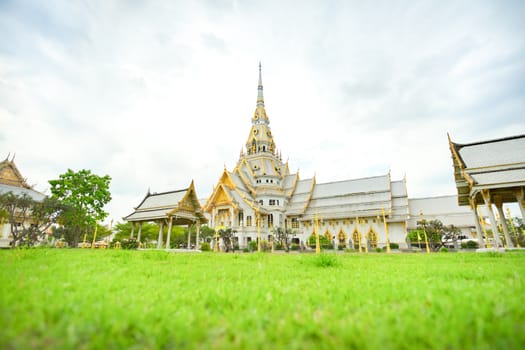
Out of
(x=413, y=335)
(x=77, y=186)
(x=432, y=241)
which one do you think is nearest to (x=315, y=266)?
(x=413, y=335)

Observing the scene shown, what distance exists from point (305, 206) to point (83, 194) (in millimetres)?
25368

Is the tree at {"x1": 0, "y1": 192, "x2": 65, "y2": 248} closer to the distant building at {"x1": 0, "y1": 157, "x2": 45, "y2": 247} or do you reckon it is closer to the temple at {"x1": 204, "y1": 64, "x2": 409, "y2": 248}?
the distant building at {"x1": 0, "y1": 157, "x2": 45, "y2": 247}

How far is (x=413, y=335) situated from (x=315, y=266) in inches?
163

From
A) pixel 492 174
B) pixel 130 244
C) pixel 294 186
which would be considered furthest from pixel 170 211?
pixel 492 174

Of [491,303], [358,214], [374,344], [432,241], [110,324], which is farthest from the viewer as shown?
[358,214]

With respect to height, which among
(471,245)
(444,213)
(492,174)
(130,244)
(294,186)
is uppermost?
(294,186)

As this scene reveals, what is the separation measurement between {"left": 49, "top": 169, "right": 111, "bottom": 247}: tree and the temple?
11.5 metres

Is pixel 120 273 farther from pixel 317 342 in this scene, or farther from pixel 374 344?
pixel 374 344

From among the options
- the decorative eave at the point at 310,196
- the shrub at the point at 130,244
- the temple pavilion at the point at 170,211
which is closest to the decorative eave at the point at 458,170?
the decorative eave at the point at 310,196

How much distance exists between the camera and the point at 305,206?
34156mm

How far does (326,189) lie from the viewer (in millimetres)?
36312

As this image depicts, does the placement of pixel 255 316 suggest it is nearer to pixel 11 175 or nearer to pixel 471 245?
pixel 471 245

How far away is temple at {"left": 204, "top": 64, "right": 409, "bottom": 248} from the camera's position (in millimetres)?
29484

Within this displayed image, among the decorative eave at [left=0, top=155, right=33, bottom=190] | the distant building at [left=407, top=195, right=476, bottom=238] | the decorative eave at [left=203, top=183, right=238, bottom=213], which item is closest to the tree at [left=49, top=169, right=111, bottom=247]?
the decorative eave at [left=0, top=155, right=33, bottom=190]
